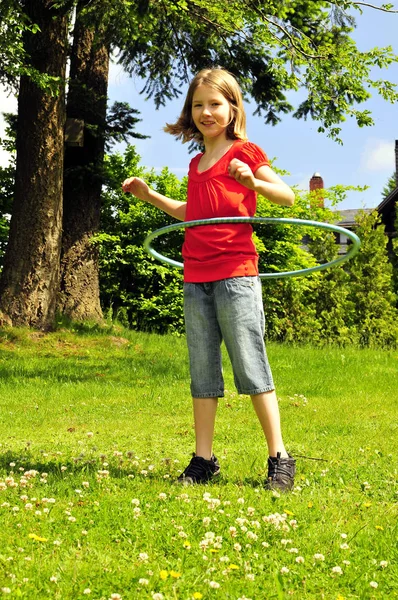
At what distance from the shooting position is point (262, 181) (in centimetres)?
362

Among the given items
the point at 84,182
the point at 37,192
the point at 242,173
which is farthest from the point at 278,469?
the point at 84,182

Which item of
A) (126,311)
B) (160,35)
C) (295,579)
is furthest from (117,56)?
(295,579)

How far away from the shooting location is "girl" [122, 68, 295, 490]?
12.3 feet

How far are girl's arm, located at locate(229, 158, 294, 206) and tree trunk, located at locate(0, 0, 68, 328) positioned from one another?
8.58 m

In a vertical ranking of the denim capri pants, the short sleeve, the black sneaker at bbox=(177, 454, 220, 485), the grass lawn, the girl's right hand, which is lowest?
the grass lawn

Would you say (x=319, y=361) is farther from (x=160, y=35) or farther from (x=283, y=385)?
(x=160, y=35)

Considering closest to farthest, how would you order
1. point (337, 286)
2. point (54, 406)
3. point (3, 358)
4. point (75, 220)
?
point (54, 406)
point (3, 358)
point (75, 220)
point (337, 286)

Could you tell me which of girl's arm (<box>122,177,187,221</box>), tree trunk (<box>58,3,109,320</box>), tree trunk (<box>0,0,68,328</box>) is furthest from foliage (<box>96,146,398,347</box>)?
girl's arm (<box>122,177,187,221</box>)

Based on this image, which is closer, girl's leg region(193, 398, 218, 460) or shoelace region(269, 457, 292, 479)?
shoelace region(269, 457, 292, 479)

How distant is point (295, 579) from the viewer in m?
2.59

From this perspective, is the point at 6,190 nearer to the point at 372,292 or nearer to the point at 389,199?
the point at 372,292

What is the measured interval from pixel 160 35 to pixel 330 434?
8475 mm

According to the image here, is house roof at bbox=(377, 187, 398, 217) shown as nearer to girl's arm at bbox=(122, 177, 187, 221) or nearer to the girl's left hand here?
girl's arm at bbox=(122, 177, 187, 221)

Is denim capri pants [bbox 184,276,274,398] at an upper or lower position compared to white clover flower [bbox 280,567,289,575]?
upper
